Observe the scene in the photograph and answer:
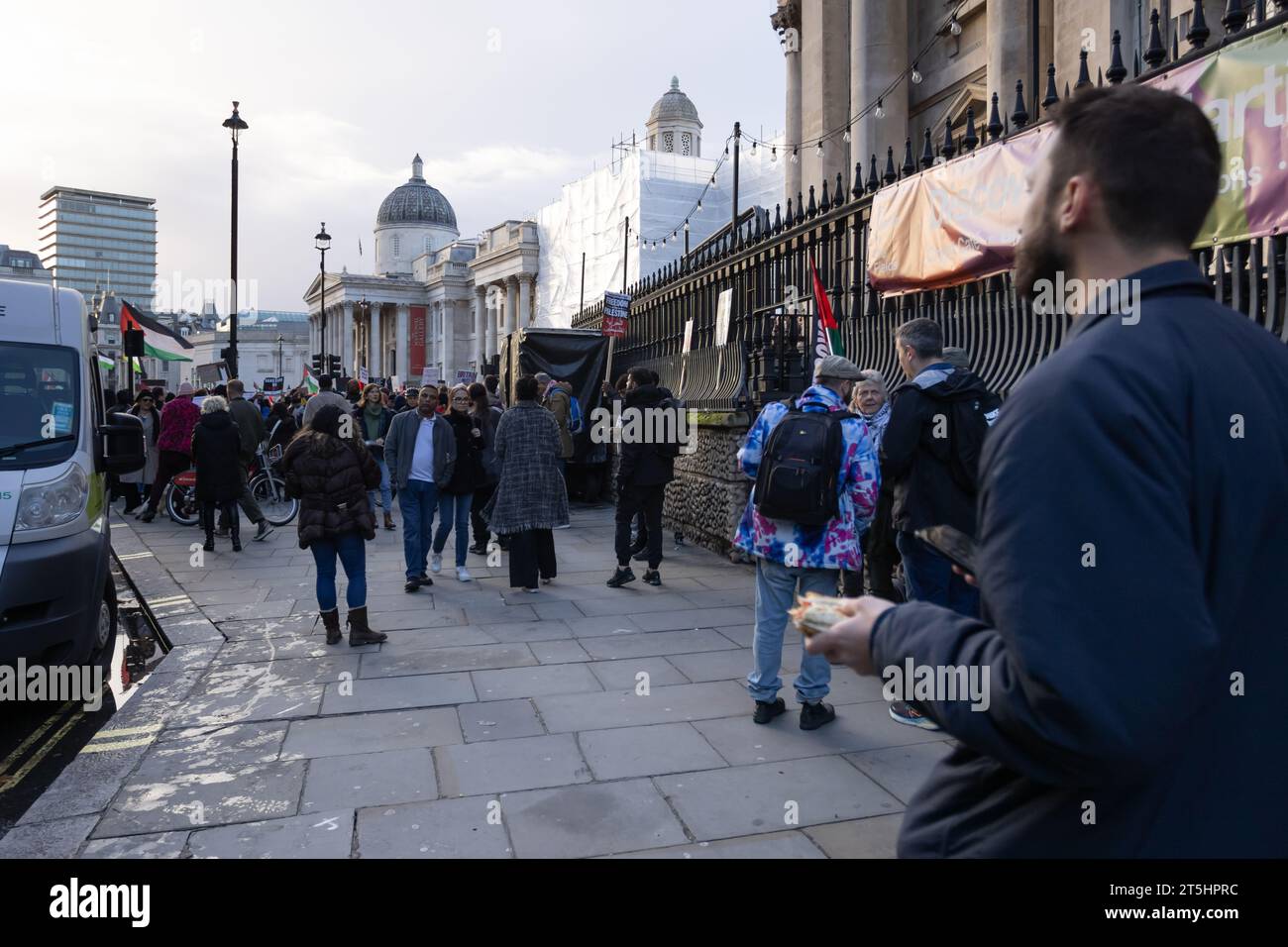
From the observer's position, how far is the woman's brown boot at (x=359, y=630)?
6.71 m

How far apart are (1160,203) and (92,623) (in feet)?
19.0

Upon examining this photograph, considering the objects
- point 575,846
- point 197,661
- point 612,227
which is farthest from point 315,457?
point 612,227

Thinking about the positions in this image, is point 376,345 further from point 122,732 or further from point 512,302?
point 122,732

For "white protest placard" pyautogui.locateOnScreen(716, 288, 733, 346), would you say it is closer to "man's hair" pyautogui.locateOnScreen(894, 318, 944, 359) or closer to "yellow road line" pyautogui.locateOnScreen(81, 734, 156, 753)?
"man's hair" pyautogui.locateOnScreen(894, 318, 944, 359)

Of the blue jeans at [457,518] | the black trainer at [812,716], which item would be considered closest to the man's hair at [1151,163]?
the black trainer at [812,716]

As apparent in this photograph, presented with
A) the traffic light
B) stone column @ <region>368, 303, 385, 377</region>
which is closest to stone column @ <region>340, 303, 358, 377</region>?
→ stone column @ <region>368, 303, 385, 377</region>

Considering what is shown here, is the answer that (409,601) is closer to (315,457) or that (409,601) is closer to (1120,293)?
(315,457)

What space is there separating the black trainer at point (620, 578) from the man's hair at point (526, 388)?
176 cm

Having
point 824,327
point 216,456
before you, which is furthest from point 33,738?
point 824,327

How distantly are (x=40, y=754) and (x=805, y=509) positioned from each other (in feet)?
13.5

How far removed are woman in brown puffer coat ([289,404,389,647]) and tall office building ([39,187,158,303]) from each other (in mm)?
81737

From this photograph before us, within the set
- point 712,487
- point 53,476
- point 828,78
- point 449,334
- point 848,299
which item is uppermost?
point 449,334

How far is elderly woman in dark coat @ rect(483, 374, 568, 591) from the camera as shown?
8.37m

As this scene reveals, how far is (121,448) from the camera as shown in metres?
5.96
